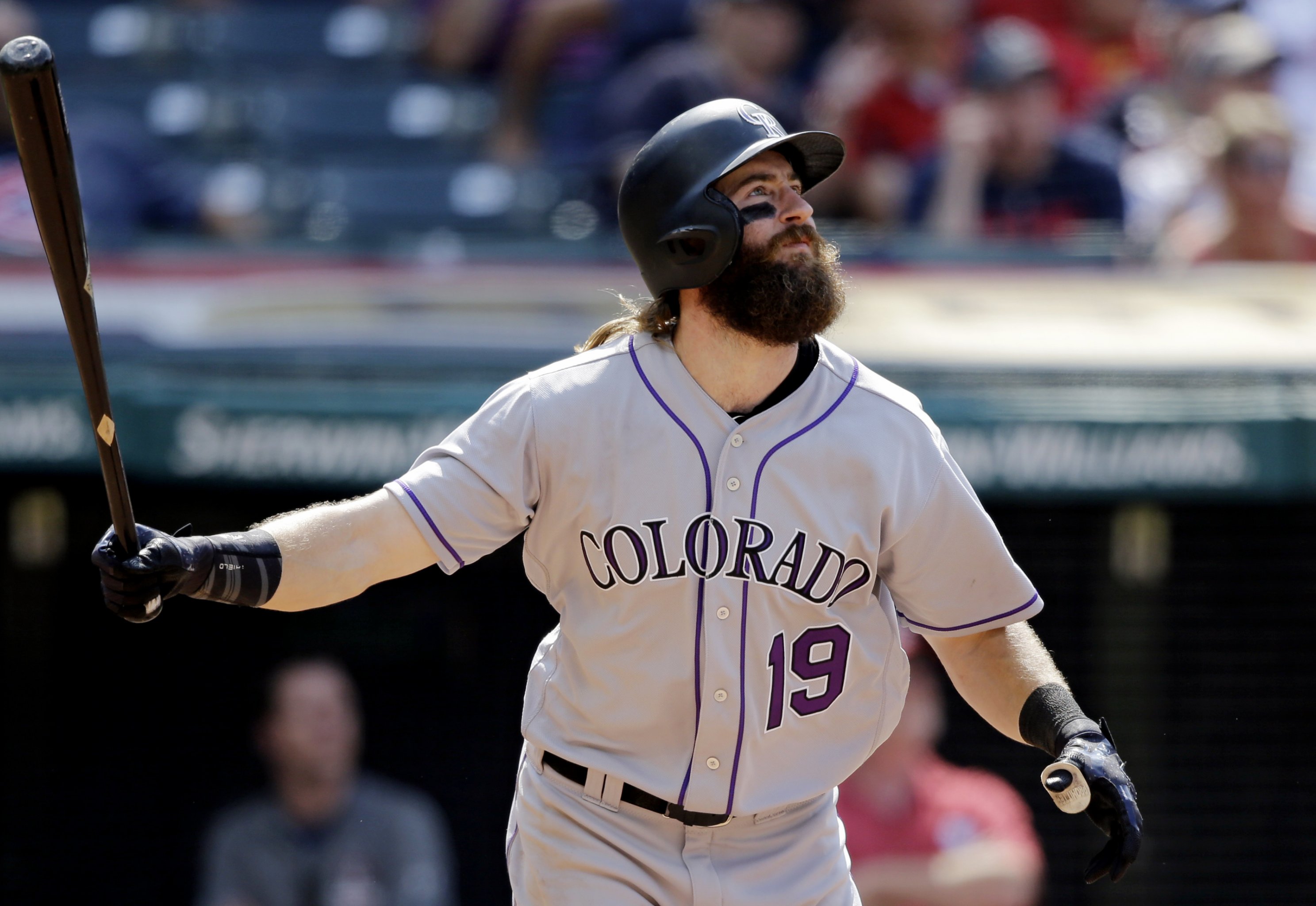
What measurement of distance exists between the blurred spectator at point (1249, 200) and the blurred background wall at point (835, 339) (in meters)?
0.01

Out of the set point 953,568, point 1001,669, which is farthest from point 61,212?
point 1001,669

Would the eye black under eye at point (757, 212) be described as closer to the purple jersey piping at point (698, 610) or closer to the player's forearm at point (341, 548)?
the purple jersey piping at point (698, 610)

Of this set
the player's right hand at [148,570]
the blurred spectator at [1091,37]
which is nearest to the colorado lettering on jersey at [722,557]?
the player's right hand at [148,570]

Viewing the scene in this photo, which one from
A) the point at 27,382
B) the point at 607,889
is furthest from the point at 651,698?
the point at 27,382

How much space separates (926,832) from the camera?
4.59m

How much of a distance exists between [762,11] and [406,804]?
3.17 metres

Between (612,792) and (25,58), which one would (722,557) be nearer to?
(612,792)

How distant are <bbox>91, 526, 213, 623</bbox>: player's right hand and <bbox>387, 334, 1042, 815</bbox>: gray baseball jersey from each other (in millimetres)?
303

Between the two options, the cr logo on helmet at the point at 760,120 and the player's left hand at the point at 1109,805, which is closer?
the player's left hand at the point at 1109,805

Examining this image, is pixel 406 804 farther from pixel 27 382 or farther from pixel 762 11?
pixel 762 11

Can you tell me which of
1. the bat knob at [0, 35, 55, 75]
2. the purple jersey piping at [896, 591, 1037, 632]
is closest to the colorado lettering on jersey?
the purple jersey piping at [896, 591, 1037, 632]

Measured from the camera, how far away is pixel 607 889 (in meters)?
2.38

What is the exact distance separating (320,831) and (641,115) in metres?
2.72

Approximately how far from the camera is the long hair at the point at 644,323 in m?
2.59
